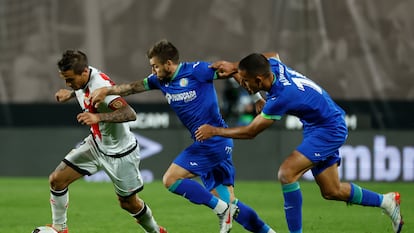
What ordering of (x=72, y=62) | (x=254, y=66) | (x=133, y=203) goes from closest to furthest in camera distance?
(x=254, y=66) < (x=72, y=62) < (x=133, y=203)

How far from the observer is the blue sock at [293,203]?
810 cm

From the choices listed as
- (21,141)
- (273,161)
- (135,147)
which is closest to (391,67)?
(273,161)

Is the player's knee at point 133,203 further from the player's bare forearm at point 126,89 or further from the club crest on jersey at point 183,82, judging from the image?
the club crest on jersey at point 183,82

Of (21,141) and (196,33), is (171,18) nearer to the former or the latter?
(196,33)

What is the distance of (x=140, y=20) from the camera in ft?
54.2

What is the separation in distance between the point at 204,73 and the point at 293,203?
1412 mm

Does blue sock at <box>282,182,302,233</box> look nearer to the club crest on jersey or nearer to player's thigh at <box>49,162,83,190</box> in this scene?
the club crest on jersey

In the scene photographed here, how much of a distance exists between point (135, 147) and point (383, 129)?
7656 millimetres

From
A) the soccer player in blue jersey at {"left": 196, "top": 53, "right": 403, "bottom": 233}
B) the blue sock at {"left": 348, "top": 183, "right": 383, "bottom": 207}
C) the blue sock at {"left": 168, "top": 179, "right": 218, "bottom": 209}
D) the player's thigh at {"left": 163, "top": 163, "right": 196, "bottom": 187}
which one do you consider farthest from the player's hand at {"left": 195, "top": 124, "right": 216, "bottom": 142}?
the blue sock at {"left": 348, "top": 183, "right": 383, "bottom": 207}

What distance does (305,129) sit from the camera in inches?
332

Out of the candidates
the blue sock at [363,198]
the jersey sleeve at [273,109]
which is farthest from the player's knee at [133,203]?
the blue sock at [363,198]

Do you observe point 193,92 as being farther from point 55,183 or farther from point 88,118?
point 55,183

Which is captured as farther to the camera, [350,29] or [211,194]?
[350,29]

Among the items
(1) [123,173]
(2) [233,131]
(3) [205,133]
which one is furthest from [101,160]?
(2) [233,131]
